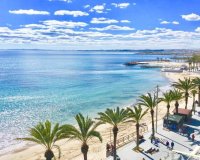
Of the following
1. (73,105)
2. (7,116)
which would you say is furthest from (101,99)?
(7,116)

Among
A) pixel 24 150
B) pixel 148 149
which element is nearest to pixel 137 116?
pixel 148 149

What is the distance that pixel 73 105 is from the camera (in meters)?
69.0

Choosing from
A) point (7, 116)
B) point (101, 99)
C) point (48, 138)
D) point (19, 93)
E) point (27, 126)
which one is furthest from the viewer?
point (19, 93)

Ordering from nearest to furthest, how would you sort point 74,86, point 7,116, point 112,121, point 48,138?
point 48,138 < point 112,121 < point 7,116 < point 74,86

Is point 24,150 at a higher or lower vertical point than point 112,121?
lower

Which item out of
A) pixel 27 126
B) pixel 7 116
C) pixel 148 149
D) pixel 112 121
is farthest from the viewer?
pixel 7 116

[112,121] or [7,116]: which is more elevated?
[112,121]

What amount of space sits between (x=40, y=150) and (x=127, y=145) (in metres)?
11.5

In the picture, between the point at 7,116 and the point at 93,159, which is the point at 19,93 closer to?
the point at 7,116

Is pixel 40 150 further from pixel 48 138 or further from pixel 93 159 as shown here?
pixel 48 138

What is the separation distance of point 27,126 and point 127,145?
21.2 m

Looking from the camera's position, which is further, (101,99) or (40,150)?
(101,99)

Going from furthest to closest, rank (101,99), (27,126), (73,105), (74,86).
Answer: (74,86)
(101,99)
(73,105)
(27,126)

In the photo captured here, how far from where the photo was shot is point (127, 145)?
36.5m
